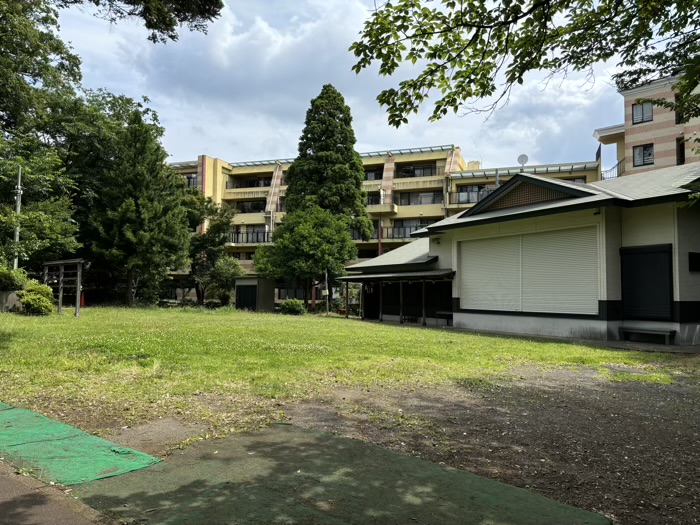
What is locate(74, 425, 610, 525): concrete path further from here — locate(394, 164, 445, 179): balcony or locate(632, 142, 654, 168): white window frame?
locate(394, 164, 445, 179): balcony

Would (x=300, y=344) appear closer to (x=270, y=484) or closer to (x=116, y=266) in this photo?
(x=270, y=484)

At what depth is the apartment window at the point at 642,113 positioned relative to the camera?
113 ft

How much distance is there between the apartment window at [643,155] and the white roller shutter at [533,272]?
19714mm

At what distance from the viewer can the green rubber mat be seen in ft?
14.0

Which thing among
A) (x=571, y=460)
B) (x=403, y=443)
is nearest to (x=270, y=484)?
(x=403, y=443)

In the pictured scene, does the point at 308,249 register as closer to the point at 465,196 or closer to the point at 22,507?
the point at 465,196

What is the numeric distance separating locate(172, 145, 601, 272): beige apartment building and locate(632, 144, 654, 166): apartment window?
7.62 meters

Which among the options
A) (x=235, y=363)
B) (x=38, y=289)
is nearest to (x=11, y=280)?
(x=38, y=289)

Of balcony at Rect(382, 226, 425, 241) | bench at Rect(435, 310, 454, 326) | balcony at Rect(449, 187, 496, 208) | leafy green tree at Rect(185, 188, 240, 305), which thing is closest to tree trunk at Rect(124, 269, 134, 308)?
leafy green tree at Rect(185, 188, 240, 305)

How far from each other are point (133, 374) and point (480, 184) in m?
42.8

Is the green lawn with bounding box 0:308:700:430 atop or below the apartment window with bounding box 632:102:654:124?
below

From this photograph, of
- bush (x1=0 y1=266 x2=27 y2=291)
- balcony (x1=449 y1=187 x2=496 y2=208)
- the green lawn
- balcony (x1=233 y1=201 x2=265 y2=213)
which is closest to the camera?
the green lawn

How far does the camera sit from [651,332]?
1656cm

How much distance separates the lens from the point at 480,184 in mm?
47156
